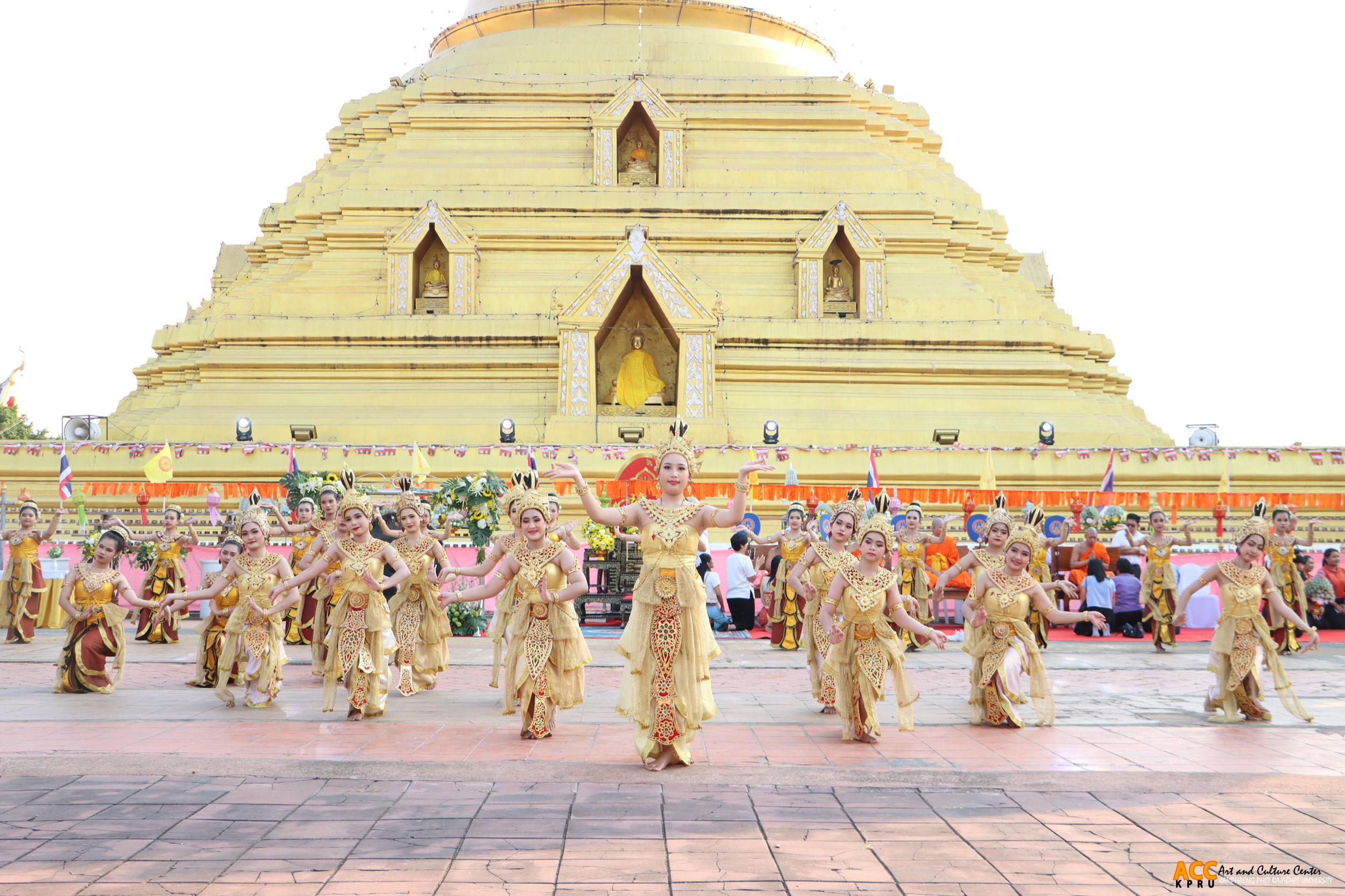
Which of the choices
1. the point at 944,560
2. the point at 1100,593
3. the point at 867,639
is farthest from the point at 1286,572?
the point at 867,639

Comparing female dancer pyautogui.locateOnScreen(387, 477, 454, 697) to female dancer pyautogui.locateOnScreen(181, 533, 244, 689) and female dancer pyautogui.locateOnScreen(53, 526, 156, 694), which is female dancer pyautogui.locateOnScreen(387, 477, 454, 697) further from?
female dancer pyautogui.locateOnScreen(53, 526, 156, 694)

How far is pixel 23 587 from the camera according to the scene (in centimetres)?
1642

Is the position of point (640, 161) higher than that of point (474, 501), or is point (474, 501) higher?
point (640, 161)

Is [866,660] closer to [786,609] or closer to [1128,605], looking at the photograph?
[786,609]

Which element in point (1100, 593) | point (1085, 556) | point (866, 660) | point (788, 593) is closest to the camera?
point (866, 660)

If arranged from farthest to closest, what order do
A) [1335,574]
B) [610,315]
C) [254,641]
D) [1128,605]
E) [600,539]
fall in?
[610,315]
[1335,574]
[1128,605]
[600,539]
[254,641]

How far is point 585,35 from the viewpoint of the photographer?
32.8 meters

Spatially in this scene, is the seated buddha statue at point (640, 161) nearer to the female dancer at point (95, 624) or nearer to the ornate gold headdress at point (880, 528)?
the female dancer at point (95, 624)

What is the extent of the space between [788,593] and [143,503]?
35.0 feet

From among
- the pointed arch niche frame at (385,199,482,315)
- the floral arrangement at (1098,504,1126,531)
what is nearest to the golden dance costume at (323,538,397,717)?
the floral arrangement at (1098,504,1126,531)

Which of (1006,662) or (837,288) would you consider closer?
(1006,662)

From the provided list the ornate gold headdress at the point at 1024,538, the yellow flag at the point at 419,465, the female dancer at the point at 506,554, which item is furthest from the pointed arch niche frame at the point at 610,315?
the ornate gold headdress at the point at 1024,538

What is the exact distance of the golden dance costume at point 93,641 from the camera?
11406 millimetres

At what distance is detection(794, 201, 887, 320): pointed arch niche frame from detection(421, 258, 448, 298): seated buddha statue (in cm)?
807
